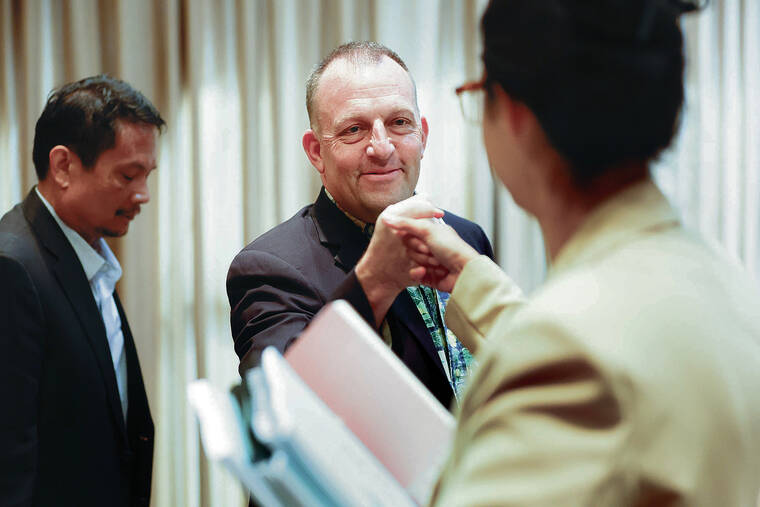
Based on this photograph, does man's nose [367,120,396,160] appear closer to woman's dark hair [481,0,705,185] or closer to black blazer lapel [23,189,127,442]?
woman's dark hair [481,0,705,185]

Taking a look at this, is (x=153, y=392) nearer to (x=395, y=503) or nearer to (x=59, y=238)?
(x=59, y=238)

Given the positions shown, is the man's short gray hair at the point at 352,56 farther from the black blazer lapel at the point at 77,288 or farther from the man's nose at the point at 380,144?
the black blazer lapel at the point at 77,288

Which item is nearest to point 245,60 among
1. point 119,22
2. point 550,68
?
point 119,22

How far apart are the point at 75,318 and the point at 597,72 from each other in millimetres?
1856

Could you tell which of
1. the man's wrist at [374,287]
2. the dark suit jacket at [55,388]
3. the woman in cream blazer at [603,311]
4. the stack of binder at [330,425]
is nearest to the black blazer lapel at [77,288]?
the dark suit jacket at [55,388]

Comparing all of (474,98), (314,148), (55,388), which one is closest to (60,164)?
(55,388)

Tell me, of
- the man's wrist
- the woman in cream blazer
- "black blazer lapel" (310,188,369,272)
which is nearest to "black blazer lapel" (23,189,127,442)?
"black blazer lapel" (310,188,369,272)

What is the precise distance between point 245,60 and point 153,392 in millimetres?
1551

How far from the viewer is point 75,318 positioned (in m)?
2.16

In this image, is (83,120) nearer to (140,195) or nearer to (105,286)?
(140,195)

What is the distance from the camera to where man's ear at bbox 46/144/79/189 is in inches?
91.7

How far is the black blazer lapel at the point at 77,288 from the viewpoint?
7.11 feet

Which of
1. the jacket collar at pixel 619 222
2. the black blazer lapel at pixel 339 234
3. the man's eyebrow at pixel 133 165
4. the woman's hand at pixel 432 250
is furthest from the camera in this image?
the man's eyebrow at pixel 133 165

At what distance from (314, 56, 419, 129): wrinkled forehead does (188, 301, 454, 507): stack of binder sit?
94 centimetres
